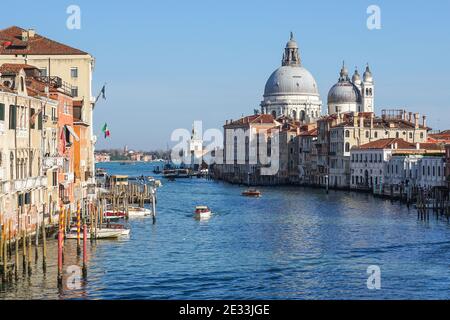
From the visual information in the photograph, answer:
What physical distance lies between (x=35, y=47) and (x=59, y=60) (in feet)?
4.36

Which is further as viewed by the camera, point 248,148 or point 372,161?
point 248,148

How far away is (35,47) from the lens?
40.8 m

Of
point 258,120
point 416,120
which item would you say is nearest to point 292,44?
point 258,120

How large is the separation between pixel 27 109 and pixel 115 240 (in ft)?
19.5

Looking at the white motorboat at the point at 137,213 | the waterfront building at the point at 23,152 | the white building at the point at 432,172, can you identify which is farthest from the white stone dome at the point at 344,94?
the waterfront building at the point at 23,152

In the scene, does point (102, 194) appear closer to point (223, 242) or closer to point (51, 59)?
point (51, 59)

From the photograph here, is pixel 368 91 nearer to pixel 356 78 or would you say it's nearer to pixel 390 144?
pixel 356 78

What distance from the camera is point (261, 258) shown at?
26281mm

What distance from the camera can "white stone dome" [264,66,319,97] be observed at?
122750 millimetres

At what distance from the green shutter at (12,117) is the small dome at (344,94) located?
8993 centimetres

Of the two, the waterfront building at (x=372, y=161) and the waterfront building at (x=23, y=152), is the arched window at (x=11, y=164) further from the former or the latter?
the waterfront building at (x=372, y=161)

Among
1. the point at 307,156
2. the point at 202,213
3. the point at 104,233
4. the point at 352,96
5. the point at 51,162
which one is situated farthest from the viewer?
the point at 352,96

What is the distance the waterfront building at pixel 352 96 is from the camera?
112m

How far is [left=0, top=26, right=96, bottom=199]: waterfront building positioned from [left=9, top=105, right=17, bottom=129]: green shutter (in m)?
14.7
